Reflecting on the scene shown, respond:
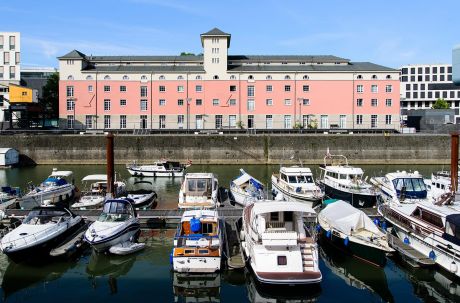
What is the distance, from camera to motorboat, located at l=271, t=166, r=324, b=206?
93.8 feet

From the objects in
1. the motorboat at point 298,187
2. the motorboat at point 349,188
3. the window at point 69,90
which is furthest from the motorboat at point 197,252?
the window at point 69,90

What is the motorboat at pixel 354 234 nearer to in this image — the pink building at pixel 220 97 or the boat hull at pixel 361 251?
the boat hull at pixel 361 251

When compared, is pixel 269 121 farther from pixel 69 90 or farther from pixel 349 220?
pixel 349 220

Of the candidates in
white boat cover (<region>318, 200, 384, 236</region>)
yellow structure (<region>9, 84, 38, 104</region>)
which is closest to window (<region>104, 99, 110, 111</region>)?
yellow structure (<region>9, 84, 38, 104</region>)

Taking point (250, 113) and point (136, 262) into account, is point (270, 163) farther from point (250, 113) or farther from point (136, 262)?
point (136, 262)

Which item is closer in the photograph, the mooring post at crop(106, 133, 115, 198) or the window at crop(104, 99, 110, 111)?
the mooring post at crop(106, 133, 115, 198)

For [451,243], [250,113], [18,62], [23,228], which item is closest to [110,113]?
[250,113]

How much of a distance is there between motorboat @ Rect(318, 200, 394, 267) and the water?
0.46m

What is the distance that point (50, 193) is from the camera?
3012 centimetres

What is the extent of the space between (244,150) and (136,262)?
3788cm

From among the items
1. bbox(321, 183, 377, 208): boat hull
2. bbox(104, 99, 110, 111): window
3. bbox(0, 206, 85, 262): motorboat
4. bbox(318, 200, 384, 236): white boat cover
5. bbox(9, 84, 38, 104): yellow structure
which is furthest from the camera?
bbox(104, 99, 110, 111): window

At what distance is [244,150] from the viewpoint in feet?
186

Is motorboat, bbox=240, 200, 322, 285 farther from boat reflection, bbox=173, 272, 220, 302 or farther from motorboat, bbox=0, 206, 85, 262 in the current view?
motorboat, bbox=0, 206, 85, 262

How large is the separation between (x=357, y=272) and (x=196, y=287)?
674 centimetres
